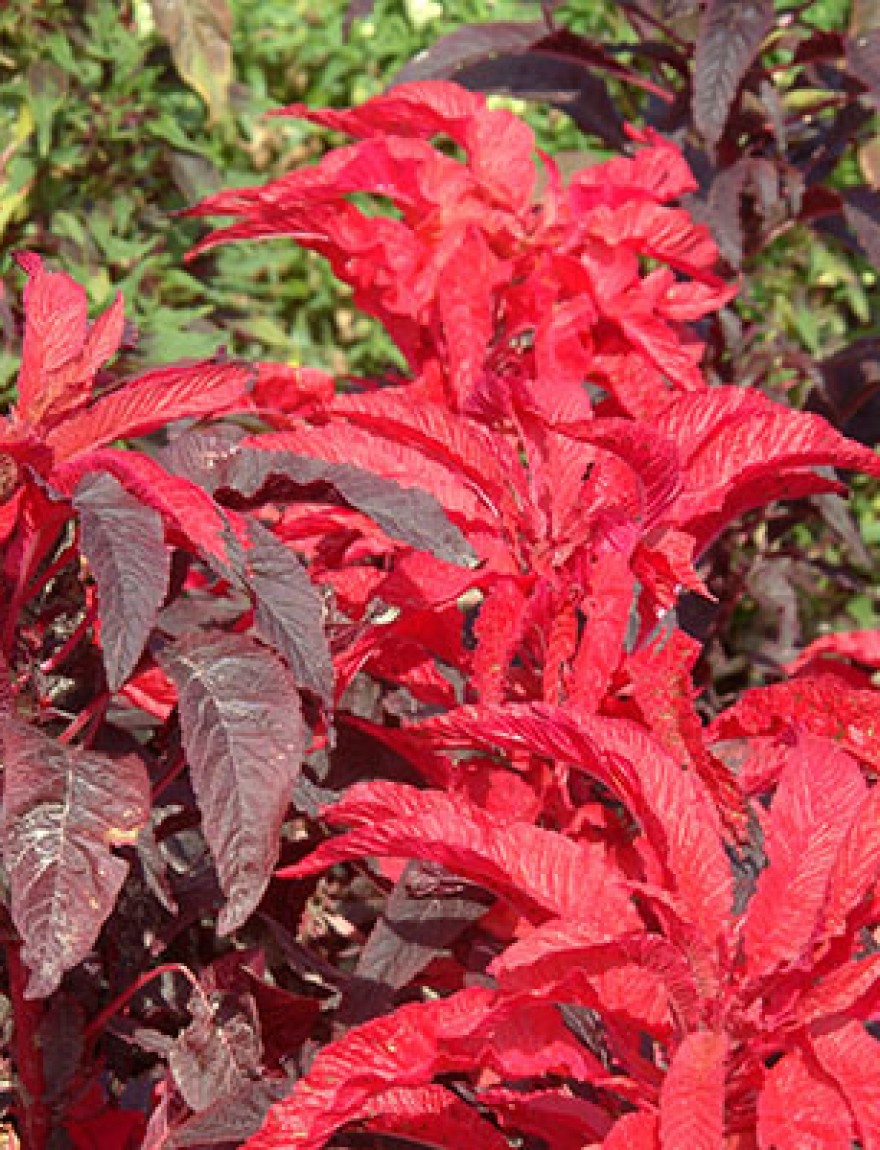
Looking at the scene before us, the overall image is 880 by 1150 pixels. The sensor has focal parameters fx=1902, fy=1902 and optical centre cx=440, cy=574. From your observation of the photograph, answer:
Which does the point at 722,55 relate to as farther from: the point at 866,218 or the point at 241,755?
the point at 241,755

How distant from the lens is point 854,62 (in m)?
2.13

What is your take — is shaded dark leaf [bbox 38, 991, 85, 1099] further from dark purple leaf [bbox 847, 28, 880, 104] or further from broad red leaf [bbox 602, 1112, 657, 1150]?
dark purple leaf [bbox 847, 28, 880, 104]

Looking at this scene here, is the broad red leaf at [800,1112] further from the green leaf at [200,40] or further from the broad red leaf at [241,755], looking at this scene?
the green leaf at [200,40]

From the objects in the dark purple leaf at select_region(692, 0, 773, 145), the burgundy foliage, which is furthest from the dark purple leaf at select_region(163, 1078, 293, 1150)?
the dark purple leaf at select_region(692, 0, 773, 145)

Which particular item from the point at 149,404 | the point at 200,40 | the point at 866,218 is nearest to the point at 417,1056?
the point at 149,404

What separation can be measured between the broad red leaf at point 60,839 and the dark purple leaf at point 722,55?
3.87 ft

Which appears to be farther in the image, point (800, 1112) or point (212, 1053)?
point (212, 1053)

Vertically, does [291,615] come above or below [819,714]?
above

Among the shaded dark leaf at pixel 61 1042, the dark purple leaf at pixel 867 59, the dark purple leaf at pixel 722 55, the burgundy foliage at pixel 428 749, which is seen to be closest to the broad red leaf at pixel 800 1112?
the burgundy foliage at pixel 428 749

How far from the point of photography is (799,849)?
40.6 inches

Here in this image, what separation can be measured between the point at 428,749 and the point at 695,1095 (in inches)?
16.8

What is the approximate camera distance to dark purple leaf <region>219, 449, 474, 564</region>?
1.12 metres

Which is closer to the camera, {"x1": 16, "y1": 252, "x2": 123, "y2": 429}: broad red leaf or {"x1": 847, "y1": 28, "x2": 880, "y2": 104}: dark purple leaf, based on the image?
{"x1": 16, "y1": 252, "x2": 123, "y2": 429}: broad red leaf

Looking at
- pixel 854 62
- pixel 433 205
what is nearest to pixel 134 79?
pixel 854 62
